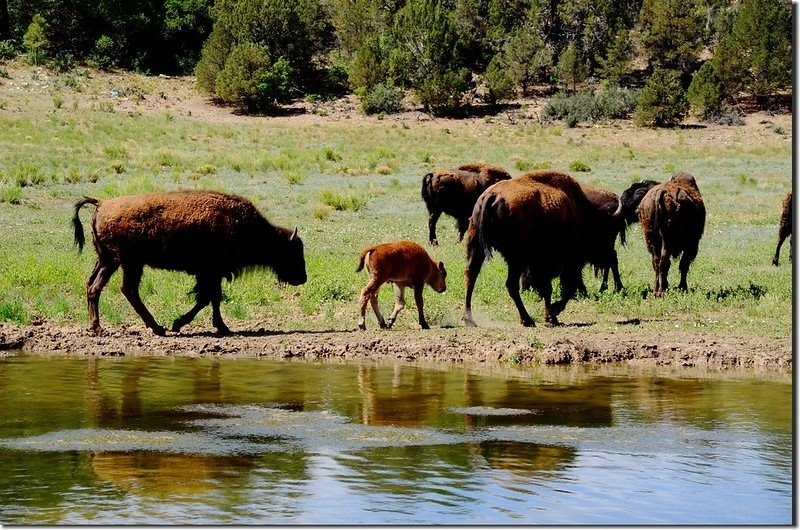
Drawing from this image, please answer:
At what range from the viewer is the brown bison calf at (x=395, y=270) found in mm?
14891

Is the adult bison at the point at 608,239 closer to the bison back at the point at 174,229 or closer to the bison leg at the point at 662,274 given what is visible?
the bison leg at the point at 662,274

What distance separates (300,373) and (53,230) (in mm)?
11823

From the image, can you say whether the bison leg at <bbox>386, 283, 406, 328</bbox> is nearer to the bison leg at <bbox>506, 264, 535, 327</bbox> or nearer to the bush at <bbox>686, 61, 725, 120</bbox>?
the bison leg at <bbox>506, 264, 535, 327</bbox>

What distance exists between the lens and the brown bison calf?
48.9 ft

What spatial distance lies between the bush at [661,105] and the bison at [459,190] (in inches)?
1439

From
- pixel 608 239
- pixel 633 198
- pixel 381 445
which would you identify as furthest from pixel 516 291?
pixel 381 445

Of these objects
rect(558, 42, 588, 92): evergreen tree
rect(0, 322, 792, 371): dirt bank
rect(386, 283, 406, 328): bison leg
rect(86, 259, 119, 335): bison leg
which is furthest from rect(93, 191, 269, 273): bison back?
rect(558, 42, 588, 92): evergreen tree

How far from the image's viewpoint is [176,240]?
14.6 m

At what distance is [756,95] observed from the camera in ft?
202

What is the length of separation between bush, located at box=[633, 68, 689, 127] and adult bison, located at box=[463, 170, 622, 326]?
43679mm

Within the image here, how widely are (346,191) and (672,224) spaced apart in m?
14.5

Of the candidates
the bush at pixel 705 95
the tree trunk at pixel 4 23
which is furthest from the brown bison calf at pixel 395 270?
the tree trunk at pixel 4 23

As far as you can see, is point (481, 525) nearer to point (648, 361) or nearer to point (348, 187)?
point (648, 361)

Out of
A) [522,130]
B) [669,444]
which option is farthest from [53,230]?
[522,130]
